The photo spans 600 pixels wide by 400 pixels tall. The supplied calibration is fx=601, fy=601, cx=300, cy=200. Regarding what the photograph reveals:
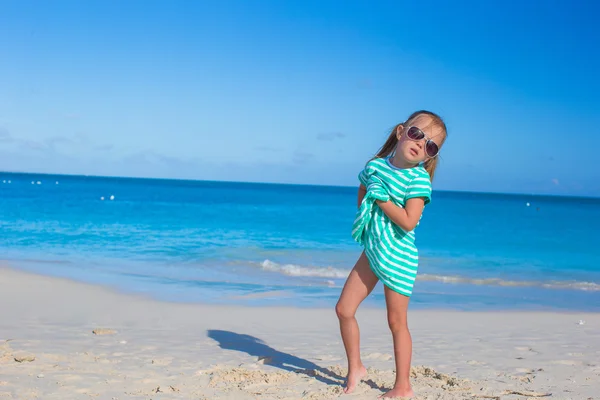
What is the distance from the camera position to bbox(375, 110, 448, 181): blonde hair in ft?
12.2

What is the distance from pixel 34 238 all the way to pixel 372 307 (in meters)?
11.6

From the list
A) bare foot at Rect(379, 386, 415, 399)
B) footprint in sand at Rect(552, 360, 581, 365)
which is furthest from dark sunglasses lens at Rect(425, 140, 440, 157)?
footprint in sand at Rect(552, 360, 581, 365)

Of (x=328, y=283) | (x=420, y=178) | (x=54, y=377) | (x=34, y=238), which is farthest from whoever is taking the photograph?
(x=34, y=238)

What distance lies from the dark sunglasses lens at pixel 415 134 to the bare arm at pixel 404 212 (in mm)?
366

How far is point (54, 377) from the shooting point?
4.21 m

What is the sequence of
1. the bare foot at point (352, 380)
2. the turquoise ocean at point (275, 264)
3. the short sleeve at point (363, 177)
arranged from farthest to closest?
the turquoise ocean at point (275, 264) < the bare foot at point (352, 380) < the short sleeve at point (363, 177)

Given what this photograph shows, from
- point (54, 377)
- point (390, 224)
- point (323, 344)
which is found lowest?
point (54, 377)

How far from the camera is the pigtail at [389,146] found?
3.89 meters

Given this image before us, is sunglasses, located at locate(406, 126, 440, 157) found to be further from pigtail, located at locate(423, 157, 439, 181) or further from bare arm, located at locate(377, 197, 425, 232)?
bare arm, located at locate(377, 197, 425, 232)

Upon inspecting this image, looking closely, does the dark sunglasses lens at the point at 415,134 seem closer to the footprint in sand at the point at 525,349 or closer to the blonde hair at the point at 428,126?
the blonde hair at the point at 428,126

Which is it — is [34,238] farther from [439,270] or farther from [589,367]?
[589,367]

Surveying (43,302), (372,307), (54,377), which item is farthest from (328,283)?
(54,377)

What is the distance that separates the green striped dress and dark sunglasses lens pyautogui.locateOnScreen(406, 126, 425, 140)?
0.62ft

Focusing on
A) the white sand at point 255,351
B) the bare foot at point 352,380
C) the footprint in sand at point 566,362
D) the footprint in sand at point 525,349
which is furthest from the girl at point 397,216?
the footprint in sand at point 525,349
